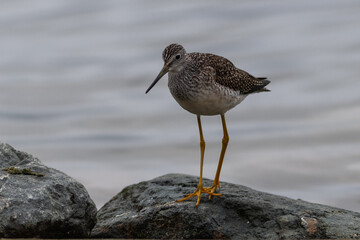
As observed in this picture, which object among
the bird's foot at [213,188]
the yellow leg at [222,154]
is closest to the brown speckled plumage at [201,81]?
the yellow leg at [222,154]

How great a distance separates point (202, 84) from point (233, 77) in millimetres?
1186

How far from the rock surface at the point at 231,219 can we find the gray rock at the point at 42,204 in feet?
3.49

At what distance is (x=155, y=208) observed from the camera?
10.8 meters

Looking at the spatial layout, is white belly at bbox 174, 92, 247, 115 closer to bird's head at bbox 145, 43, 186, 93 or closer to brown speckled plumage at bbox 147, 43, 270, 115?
brown speckled plumage at bbox 147, 43, 270, 115

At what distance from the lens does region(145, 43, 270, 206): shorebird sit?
11.2 m

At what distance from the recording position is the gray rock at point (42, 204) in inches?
352

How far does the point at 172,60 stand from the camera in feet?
37.9

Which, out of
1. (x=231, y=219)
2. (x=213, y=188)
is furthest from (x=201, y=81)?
(x=231, y=219)

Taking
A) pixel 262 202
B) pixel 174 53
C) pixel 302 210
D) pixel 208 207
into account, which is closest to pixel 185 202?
pixel 208 207

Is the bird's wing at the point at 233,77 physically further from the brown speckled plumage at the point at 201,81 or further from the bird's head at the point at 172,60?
the bird's head at the point at 172,60

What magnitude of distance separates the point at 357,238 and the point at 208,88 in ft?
12.1

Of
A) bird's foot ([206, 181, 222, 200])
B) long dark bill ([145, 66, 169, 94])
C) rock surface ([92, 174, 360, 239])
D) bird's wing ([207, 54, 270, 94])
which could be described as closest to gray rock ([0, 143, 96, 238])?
rock surface ([92, 174, 360, 239])

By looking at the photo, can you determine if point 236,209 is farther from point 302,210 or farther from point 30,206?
point 30,206

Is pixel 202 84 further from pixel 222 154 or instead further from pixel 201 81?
pixel 222 154
